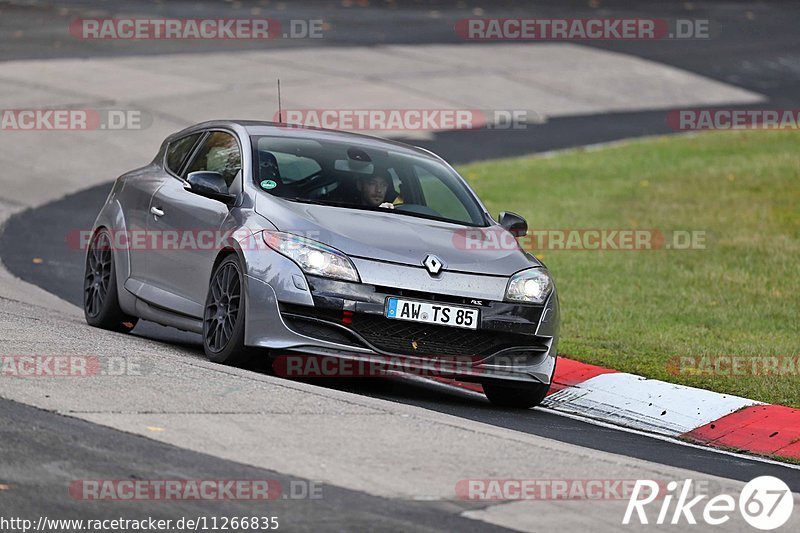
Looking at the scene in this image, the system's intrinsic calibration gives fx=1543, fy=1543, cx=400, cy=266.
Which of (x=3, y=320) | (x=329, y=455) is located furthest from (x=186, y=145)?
(x=329, y=455)

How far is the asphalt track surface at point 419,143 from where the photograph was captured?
627 cm

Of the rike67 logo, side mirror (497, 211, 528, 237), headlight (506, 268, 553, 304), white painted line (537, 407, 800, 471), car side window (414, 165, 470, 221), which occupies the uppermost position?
car side window (414, 165, 470, 221)

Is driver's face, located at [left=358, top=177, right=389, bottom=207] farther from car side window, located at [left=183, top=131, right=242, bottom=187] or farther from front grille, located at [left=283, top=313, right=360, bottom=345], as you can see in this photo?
front grille, located at [left=283, top=313, right=360, bottom=345]

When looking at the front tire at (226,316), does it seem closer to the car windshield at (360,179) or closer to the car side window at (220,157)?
the car windshield at (360,179)

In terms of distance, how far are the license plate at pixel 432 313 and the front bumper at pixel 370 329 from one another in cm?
4

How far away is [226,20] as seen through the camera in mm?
31562

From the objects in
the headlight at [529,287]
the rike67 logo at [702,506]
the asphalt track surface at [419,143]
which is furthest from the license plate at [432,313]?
the rike67 logo at [702,506]

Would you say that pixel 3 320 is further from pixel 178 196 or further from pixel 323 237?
pixel 323 237

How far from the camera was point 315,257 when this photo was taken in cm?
885

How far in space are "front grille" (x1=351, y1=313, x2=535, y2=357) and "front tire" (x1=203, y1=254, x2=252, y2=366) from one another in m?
0.72

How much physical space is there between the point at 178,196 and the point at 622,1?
30272 mm

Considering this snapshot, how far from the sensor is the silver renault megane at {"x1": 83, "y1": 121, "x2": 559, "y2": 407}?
882cm

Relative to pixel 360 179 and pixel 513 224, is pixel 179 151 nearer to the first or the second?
pixel 360 179

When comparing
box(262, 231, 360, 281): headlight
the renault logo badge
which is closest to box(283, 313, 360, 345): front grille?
box(262, 231, 360, 281): headlight
